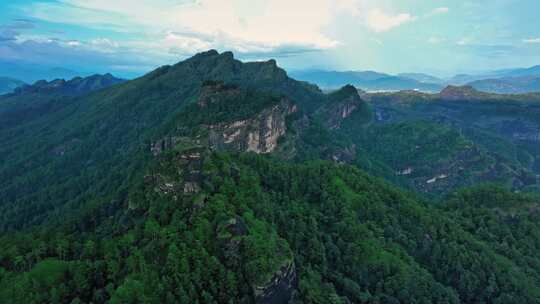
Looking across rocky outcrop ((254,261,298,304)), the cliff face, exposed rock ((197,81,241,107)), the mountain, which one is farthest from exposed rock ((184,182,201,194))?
exposed rock ((197,81,241,107))

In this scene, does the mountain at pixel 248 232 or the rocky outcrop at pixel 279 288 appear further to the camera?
the rocky outcrop at pixel 279 288

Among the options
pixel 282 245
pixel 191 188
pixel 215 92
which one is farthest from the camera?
pixel 215 92

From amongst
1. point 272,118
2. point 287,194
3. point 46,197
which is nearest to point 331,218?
point 287,194

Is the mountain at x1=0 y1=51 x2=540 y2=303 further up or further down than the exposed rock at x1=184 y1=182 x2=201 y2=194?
further down

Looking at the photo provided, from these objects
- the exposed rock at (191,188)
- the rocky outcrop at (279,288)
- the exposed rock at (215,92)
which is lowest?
the rocky outcrop at (279,288)

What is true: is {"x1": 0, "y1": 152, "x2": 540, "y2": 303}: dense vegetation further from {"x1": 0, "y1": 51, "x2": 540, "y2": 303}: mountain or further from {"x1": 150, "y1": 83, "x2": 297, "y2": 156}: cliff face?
{"x1": 150, "y1": 83, "x2": 297, "y2": 156}: cliff face

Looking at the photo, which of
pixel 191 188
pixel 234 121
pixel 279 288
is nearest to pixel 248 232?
pixel 279 288

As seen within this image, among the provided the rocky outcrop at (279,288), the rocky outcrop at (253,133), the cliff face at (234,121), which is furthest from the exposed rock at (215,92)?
the rocky outcrop at (279,288)

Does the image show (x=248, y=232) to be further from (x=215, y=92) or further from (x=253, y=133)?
(x=215, y=92)

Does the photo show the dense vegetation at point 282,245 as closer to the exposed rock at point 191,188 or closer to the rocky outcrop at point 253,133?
the exposed rock at point 191,188
